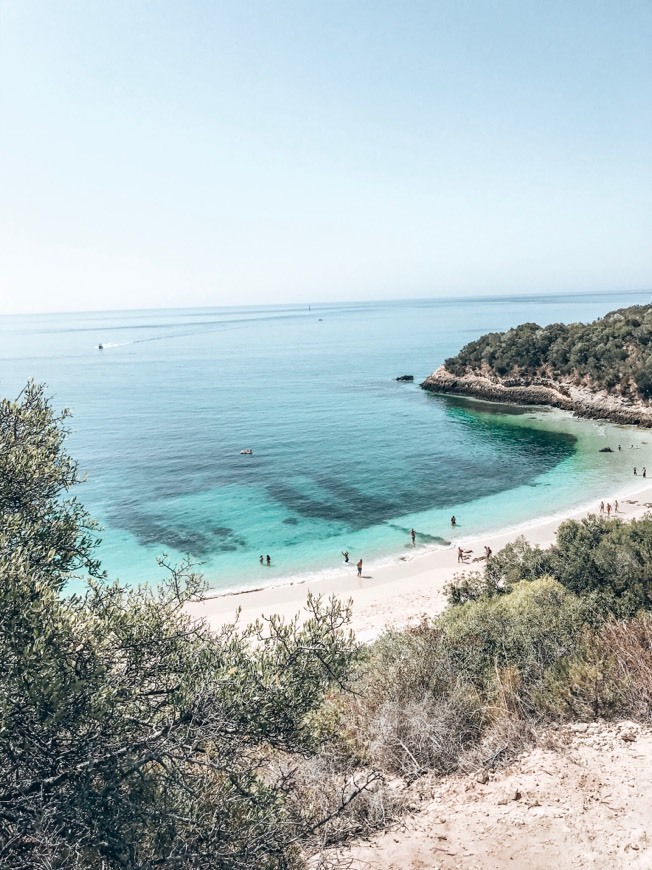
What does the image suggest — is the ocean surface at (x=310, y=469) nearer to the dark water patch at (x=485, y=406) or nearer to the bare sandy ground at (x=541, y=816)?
the dark water patch at (x=485, y=406)

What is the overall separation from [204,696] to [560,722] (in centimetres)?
701

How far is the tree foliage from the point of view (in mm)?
5973

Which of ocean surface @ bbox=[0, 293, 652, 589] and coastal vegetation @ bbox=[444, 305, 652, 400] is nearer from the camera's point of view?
ocean surface @ bbox=[0, 293, 652, 589]

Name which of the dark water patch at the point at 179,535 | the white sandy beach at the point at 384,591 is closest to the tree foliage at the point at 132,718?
the white sandy beach at the point at 384,591

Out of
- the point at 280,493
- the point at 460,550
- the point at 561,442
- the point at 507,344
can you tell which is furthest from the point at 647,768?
the point at 507,344

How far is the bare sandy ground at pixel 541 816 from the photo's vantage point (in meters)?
6.96

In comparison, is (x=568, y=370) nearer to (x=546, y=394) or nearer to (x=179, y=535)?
(x=546, y=394)

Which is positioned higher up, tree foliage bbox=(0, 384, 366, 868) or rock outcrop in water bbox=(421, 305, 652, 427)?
rock outcrop in water bbox=(421, 305, 652, 427)

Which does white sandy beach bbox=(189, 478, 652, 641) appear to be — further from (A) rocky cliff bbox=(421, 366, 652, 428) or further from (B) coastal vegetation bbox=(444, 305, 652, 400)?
(B) coastal vegetation bbox=(444, 305, 652, 400)

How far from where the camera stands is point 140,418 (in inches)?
2589

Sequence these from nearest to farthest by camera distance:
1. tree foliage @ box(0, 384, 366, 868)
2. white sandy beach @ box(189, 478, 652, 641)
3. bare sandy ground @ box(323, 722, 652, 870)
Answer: tree foliage @ box(0, 384, 366, 868)
bare sandy ground @ box(323, 722, 652, 870)
white sandy beach @ box(189, 478, 652, 641)

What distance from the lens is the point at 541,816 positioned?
7574 millimetres

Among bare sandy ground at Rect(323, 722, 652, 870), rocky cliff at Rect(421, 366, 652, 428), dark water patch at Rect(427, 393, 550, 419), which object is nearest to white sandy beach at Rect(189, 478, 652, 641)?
bare sandy ground at Rect(323, 722, 652, 870)

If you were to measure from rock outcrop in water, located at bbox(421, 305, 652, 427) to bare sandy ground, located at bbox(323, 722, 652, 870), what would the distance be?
55.2 meters
